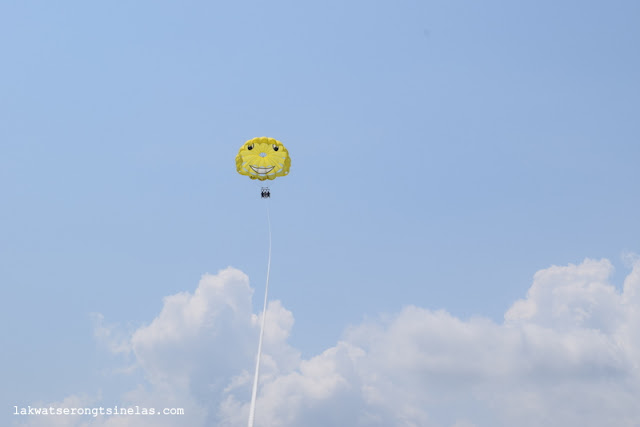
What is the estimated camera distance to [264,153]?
278ft

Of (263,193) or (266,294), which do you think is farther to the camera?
(263,193)

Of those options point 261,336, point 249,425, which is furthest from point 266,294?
point 249,425

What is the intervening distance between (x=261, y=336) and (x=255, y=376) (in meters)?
3.32

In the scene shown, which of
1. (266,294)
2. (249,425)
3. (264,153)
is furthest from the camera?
(264,153)

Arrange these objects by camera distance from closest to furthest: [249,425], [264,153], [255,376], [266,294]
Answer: [249,425], [255,376], [266,294], [264,153]

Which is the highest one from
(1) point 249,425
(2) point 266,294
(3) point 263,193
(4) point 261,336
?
(3) point 263,193

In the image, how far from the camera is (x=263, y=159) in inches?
3349

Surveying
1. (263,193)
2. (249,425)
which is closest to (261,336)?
(249,425)

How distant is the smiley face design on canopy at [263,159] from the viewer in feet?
Result: 274

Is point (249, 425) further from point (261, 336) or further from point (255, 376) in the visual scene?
point (261, 336)

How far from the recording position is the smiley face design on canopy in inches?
3290

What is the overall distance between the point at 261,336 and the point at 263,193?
38326 millimetres

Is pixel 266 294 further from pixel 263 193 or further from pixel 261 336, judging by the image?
pixel 263 193

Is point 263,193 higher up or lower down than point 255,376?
higher up
